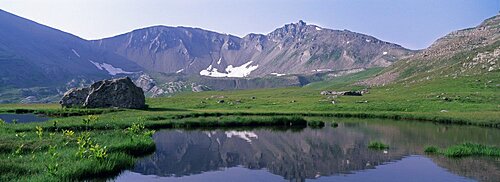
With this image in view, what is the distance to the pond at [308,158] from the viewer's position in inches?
1286

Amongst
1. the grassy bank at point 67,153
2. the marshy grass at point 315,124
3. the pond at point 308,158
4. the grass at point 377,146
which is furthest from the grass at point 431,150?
the grassy bank at point 67,153

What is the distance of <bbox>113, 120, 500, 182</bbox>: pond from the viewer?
107 ft

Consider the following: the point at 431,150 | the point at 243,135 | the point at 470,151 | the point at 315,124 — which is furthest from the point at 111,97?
the point at 470,151

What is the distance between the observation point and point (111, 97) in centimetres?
9688

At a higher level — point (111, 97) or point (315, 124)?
point (111, 97)

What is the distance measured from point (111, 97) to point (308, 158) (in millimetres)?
67047

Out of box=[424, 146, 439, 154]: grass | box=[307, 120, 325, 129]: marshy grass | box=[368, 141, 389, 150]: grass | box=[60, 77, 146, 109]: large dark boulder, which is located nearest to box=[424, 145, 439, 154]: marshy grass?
box=[424, 146, 439, 154]: grass

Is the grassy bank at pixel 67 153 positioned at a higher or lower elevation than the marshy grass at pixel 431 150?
higher

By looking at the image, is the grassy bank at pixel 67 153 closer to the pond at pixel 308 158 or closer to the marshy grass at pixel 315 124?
the pond at pixel 308 158

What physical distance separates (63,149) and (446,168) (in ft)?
101

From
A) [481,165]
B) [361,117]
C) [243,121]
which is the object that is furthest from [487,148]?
[361,117]

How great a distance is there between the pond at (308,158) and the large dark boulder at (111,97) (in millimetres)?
39772

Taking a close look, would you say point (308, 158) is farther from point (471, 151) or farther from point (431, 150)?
point (471, 151)

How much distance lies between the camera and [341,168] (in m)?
36.0
